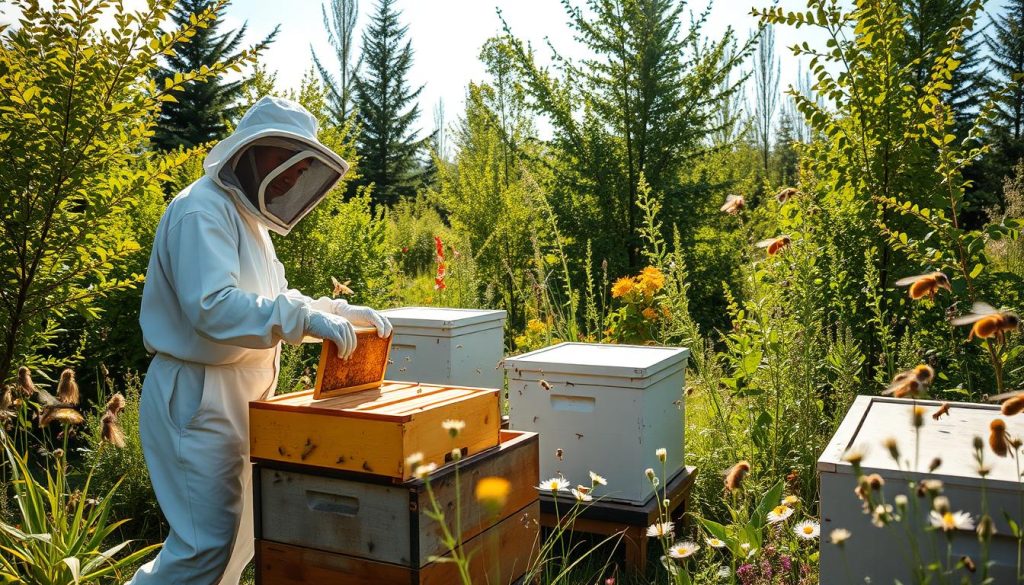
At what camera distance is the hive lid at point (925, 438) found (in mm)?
1856

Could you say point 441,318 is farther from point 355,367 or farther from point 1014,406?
point 1014,406

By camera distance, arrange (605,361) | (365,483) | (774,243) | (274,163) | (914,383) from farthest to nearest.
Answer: (774,243), (605,361), (274,163), (365,483), (914,383)

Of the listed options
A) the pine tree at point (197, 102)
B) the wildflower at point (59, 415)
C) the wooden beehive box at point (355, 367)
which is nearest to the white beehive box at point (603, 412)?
the wooden beehive box at point (355, 367)

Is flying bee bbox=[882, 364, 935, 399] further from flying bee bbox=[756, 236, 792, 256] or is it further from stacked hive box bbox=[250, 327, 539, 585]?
flying bee bbox=[756, 236, 792, 256]

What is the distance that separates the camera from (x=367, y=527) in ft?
7.72

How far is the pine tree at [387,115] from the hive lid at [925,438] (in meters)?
24.8

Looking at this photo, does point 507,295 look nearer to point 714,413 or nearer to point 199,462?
point 714,413

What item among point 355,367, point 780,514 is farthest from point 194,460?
point 780,514

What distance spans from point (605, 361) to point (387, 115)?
25.9 metres

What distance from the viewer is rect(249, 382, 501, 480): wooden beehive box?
7.43 ft

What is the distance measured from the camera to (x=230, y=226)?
8.61ft

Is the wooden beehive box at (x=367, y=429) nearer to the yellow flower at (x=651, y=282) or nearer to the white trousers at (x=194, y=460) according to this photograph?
the white trousers at (x=194, y=460)

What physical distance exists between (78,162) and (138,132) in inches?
12.7

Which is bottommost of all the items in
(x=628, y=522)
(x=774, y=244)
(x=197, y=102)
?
(x=628, y=522)
